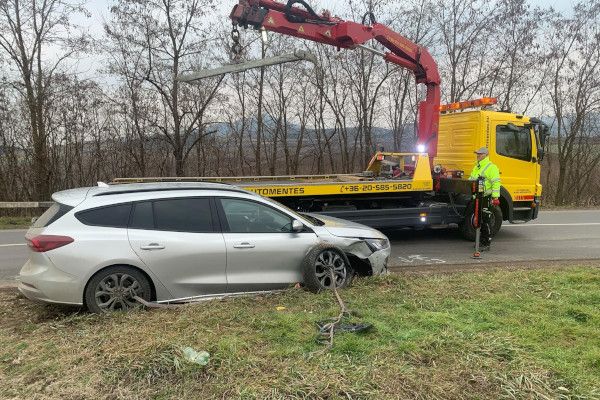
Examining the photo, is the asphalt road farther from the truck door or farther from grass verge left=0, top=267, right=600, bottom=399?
grass verge left=0, top=267, right=600, bottom=399

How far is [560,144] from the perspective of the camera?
1035 inches

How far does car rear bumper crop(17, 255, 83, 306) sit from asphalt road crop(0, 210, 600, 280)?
10.7 ft

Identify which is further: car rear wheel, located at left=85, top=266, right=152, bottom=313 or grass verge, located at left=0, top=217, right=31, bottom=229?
grass verge, located at left=0, top=217, right=31, bottom=229

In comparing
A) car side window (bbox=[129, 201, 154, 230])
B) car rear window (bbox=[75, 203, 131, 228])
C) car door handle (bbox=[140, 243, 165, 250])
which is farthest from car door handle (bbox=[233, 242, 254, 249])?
car rear window (bbox=[75, 203, 131, 228])

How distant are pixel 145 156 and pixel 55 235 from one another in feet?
52.6

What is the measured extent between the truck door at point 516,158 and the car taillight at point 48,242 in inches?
339

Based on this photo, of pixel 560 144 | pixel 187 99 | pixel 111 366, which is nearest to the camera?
pixel 111 366

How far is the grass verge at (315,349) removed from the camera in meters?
3.44

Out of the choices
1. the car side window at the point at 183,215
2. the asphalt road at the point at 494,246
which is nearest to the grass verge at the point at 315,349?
the car side window at the point at 183,215

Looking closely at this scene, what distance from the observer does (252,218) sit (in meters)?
5.86

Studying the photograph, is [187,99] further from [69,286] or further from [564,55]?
[564,55]

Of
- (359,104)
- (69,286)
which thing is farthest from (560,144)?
(69,286)

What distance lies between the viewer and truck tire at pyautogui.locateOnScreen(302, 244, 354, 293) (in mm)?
5816

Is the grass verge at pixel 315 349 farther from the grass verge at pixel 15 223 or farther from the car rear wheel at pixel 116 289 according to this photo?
the grass verge at pixel 15 223
